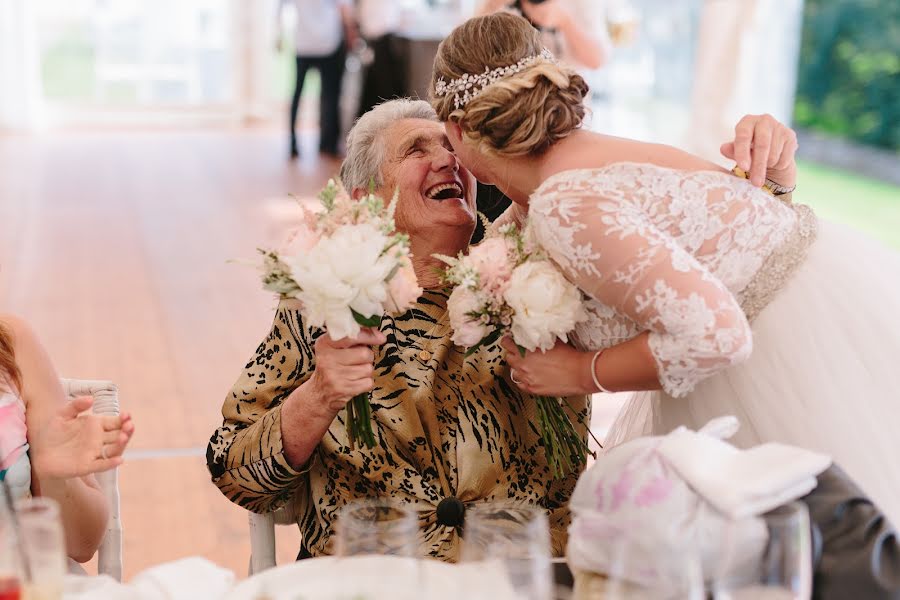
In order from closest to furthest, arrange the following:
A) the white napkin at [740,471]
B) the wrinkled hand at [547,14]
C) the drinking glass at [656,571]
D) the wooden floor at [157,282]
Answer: the drinking glass at [656,571], the white napkin at [740,471], the wooden floor at [157,282], the wrinkled hand at [547,14]

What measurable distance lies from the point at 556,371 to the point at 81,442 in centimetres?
76

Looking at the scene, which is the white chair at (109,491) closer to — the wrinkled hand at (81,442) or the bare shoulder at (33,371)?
the bare shoulder at (33,371)

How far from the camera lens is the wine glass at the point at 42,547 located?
114cm

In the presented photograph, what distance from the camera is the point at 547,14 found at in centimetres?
462

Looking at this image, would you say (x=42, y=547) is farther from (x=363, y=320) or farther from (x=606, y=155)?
(x=606, y=155)

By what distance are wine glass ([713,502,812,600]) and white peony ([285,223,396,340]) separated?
0.66m

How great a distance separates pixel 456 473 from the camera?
2.01 m

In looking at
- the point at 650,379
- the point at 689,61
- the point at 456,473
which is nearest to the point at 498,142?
the point at 650,379

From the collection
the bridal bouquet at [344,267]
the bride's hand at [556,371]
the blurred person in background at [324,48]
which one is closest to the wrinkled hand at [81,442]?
the bridal bouquet at [344,267]

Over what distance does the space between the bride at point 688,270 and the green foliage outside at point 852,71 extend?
8528mm

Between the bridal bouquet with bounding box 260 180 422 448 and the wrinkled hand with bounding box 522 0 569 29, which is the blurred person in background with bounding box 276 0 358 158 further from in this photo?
the bridal bouquet with bounding box 260 180 422 448

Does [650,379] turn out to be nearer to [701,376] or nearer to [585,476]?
[701,376]

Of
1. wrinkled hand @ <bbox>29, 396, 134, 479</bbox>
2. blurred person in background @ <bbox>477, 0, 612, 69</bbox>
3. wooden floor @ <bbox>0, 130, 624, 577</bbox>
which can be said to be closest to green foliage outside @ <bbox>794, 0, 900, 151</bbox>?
wooden floor @ <bbox>0, 130, 624, 577</bbox>

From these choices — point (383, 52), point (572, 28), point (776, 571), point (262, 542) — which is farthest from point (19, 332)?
point (383, 52)
